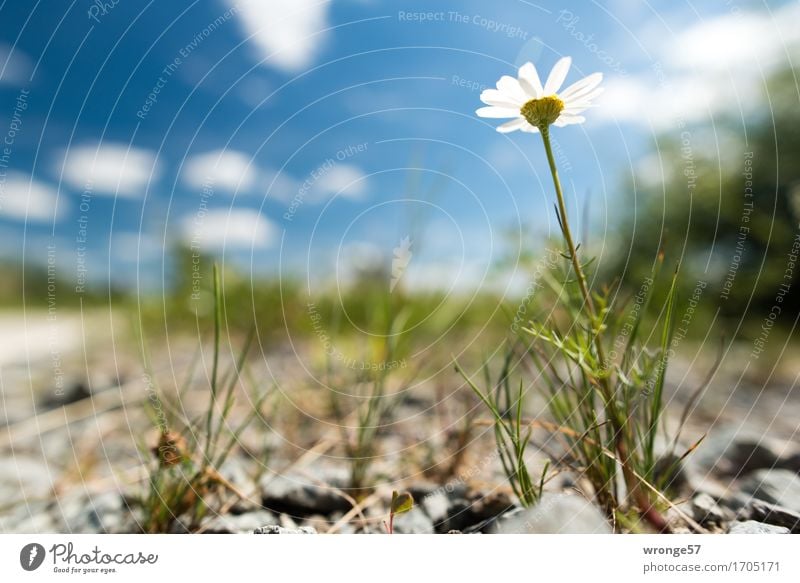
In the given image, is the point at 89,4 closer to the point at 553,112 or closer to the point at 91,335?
the point at 553,112

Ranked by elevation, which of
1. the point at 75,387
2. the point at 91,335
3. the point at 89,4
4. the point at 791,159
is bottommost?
the point at 75,387

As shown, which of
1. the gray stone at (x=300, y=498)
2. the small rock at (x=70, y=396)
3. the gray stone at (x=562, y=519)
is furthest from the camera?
the small rock at (x=70, y=396)

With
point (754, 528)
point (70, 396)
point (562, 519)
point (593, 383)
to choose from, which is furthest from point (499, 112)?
point (70, 396)

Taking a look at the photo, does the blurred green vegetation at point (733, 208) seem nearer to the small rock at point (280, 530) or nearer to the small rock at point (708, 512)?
the small rock at point (708, 512)

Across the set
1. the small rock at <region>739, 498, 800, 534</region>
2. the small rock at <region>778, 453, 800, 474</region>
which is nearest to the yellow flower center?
the small rock at <region>739, 498, 800, 534</region>

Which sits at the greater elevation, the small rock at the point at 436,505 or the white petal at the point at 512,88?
the white petal at the point at 512,88

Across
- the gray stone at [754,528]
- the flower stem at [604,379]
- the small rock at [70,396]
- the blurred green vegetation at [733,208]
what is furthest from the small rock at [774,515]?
the small rock at [70,396]
